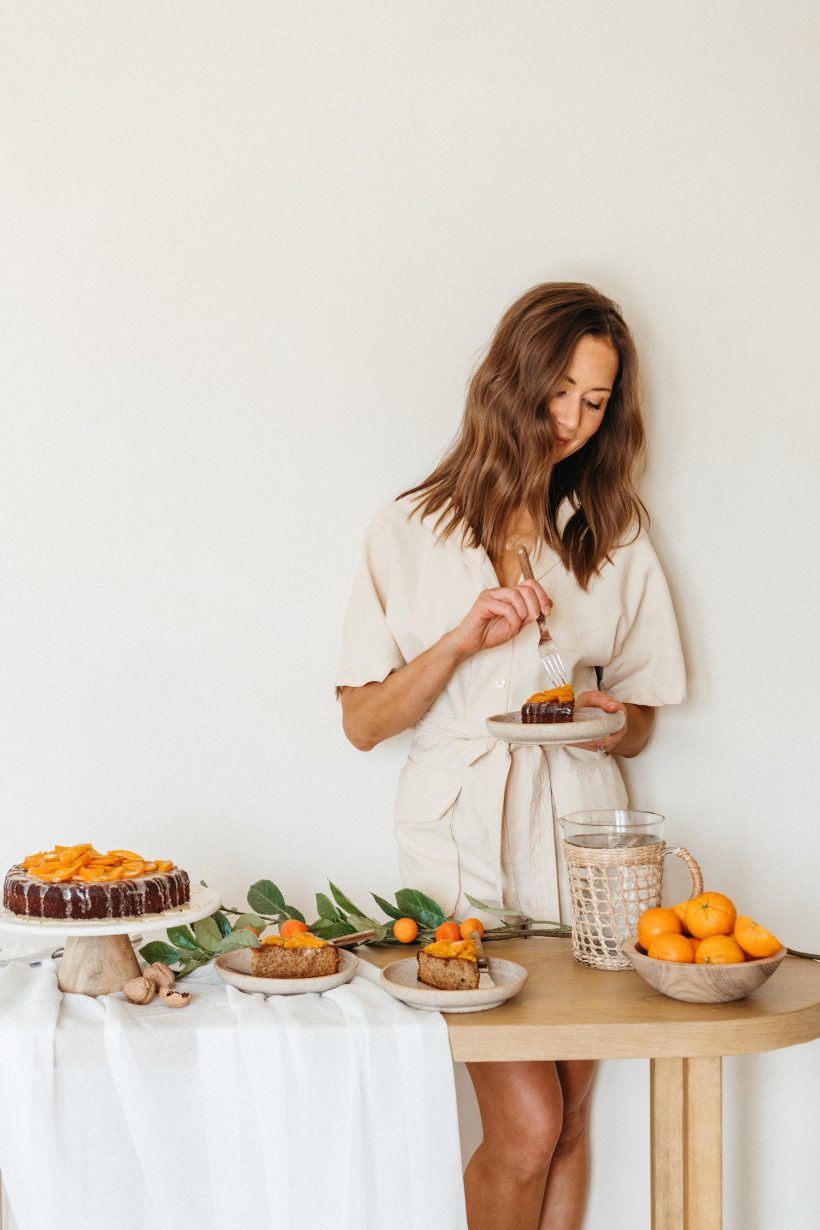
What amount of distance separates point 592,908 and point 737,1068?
97cm

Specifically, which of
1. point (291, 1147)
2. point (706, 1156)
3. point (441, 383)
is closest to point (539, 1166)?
point (706, 1156)

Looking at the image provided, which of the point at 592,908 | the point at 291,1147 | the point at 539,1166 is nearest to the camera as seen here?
the point at 291,1147

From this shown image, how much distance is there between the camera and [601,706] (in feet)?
6.74

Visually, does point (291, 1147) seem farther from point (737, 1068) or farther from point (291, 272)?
point (291, 272)

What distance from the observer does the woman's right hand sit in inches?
75.9

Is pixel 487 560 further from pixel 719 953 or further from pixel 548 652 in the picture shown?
pixel 719 953

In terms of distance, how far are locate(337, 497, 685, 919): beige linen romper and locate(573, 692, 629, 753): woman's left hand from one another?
24 mm

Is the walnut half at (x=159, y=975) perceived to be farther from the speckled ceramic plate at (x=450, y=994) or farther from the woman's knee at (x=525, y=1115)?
the woman's knee at (x=525, y=1115)

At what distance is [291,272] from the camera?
2338mm

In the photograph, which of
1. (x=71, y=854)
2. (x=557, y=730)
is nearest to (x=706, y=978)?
(x=557, y=730)

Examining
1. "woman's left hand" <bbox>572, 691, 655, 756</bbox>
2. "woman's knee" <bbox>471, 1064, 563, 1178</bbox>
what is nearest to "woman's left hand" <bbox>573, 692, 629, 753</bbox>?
"woman's left hand" <bbox>572, 691, 655, 756</bbox>

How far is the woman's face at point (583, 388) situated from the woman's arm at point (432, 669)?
342 mm

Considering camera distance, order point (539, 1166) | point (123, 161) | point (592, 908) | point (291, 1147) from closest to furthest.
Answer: point (291, 1147), point (592, 908), point (539, 1166), point (123, 161)

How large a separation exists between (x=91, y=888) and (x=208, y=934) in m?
0.25
